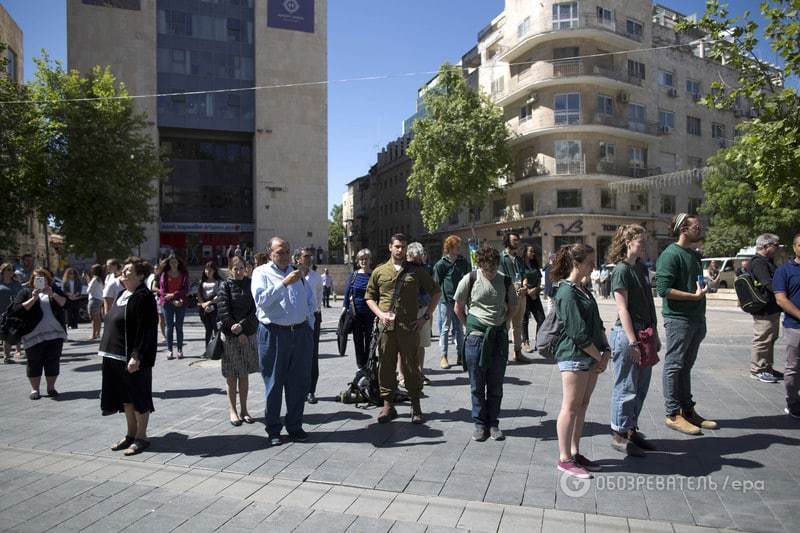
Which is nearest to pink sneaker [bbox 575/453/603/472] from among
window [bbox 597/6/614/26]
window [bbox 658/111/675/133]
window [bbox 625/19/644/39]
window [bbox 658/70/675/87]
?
window [bbox 597/6/614/26]

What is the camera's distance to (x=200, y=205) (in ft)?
136

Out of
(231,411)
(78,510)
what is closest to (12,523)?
(78,510)

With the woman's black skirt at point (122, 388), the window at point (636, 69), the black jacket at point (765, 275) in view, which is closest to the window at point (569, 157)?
the window at point (636, 69)

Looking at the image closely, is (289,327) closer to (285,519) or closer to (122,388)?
(122,388)

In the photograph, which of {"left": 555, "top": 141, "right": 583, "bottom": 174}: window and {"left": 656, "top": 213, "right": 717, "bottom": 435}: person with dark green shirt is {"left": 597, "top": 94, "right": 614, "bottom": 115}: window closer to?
{"left": 555, "top": 141, "right": 583, "bottom": 174}: window

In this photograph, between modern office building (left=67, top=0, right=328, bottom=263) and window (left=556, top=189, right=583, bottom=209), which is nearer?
window (left=556, top=189, right=583, bottom=209)

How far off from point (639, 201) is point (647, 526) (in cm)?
3917

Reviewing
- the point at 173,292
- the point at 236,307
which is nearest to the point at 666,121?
the point at 173,292

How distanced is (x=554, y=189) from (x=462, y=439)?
112ft

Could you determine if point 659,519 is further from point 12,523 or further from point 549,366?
point 549,366

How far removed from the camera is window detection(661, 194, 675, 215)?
131 ft

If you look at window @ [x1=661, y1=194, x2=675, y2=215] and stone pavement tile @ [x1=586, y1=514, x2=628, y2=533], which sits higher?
window @ [x1=661, y1=194, x2=675, y2=215]

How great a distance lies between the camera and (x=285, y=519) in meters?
3.47

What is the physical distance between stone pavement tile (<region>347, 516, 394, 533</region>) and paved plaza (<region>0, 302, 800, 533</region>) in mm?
12
